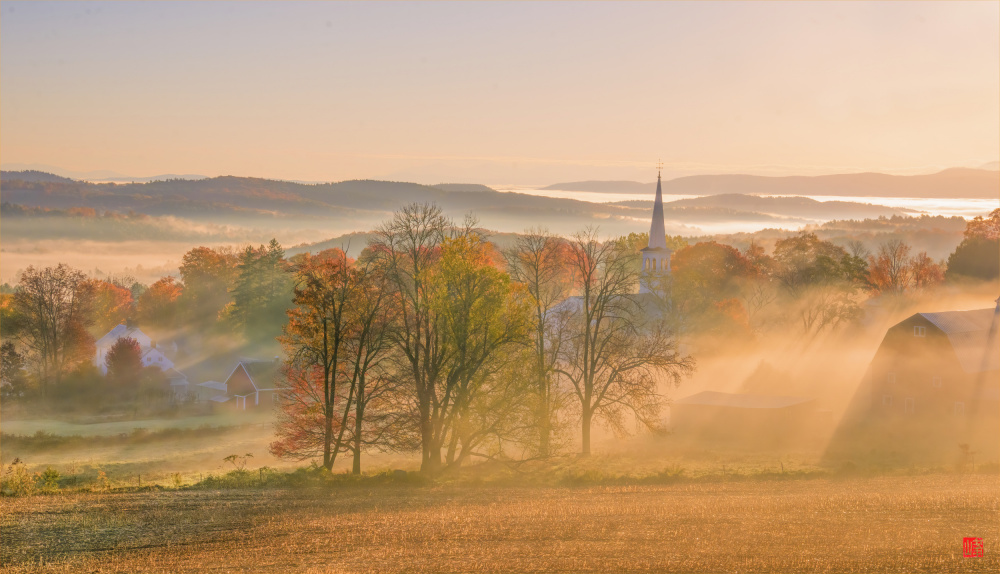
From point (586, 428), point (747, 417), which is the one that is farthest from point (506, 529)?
point (747, 417)

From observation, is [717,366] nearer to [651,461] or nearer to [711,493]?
[651,461]

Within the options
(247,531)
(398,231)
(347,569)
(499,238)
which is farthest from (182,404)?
(499,238)

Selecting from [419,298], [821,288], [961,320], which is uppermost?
[419,298]

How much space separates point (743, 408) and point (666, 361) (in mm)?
11500

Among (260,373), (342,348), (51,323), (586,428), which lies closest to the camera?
(342,348)

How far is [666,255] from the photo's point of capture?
265ft

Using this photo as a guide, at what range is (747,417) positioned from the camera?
52844 mm

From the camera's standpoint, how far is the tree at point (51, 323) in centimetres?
7319

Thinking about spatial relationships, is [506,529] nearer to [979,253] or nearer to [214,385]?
[214,385]

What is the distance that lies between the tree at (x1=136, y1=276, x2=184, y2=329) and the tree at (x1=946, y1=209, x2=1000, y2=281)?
88.7 m

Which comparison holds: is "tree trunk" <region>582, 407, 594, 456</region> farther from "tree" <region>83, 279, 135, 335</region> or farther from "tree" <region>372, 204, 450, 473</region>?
"tree" <region>83, 279, 135, 335</region>
